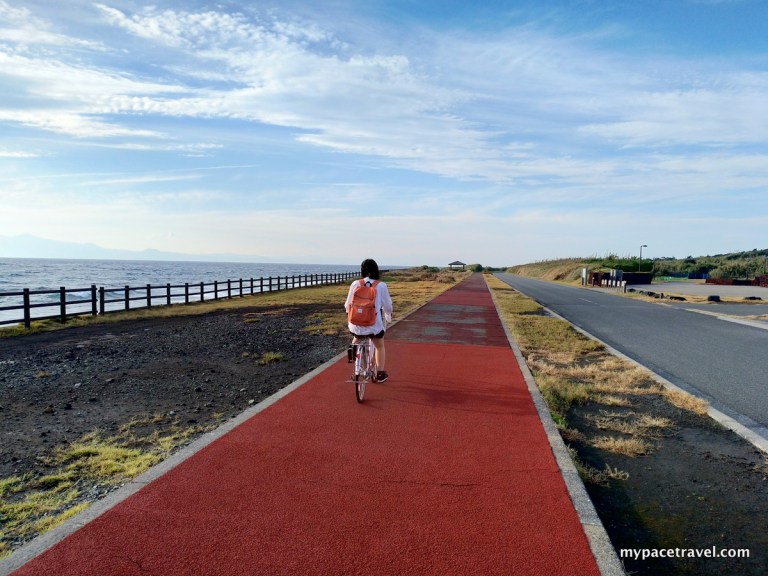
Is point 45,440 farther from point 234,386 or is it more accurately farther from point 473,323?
point 473,323

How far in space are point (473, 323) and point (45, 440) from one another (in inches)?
491

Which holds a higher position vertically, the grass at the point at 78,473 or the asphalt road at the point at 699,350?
the asphalt road at the point at 699,350

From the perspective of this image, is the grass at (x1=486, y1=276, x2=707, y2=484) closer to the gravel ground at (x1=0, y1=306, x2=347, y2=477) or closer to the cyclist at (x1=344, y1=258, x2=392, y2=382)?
the cyclist at (x1=344, y1=258, x2=392, y2=382)

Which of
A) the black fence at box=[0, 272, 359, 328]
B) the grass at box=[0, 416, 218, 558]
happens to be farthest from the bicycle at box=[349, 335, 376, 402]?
the black fence at box=[0, 272, 359, 328]

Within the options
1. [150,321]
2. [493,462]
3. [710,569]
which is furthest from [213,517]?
[150,321]

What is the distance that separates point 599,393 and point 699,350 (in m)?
5.56

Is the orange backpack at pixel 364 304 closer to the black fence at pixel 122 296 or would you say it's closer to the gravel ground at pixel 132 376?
the gravel ground at pixel 132 376

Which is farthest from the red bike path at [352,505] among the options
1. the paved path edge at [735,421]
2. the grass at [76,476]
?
the paved path edge at [735,421]

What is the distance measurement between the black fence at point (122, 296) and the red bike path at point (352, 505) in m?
12.7

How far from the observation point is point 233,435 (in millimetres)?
5559

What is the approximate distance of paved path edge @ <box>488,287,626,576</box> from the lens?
10.9 feet

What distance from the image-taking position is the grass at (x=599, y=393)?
5.97 m

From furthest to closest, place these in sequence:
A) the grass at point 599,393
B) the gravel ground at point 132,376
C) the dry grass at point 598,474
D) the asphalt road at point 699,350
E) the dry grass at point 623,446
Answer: the asphalt road at point 699,350
the gravel ground at point 132,376
the grass at point 599,393
the dry grass at point 623,446
the dry grass at point 598,474

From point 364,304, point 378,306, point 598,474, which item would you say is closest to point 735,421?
point 598,474
